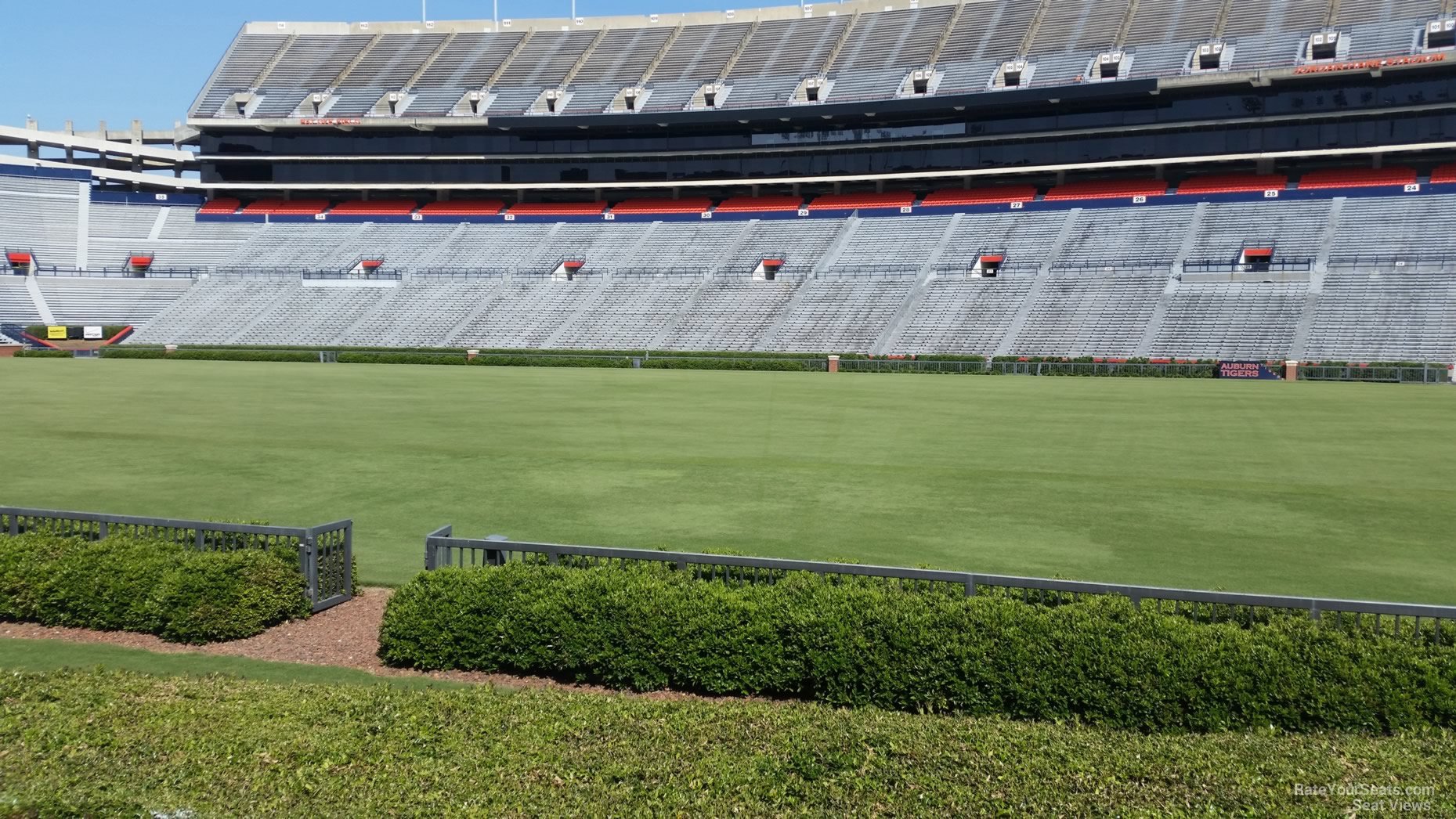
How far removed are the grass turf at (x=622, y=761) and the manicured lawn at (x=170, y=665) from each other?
867 mm

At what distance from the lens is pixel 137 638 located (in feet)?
29.1

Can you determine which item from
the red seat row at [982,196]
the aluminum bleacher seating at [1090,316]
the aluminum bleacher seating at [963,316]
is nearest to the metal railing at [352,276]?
the aluminum bleacher seating at [963,316]

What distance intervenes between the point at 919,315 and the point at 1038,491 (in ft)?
136

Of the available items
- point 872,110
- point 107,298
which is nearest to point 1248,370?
point 872,110

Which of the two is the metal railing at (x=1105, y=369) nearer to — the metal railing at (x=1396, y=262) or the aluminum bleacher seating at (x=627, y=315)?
the metal railing at (x=1396, y=262)

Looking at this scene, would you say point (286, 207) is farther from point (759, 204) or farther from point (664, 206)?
point (759, 204)

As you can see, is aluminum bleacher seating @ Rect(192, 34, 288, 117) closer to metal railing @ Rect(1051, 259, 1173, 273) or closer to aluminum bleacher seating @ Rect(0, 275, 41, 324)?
aluminum bleacher seating @ Rect(0, 275, 41, 324)

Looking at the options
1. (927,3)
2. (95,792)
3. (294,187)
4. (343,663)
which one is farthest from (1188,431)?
(294,187)

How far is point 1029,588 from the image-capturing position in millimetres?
7797

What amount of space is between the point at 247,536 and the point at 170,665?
1.78 m

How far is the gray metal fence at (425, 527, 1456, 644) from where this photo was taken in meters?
7.05

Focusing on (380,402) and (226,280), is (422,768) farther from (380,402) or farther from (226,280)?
(226,280)

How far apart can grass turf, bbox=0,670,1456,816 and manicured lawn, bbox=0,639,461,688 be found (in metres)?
0.87

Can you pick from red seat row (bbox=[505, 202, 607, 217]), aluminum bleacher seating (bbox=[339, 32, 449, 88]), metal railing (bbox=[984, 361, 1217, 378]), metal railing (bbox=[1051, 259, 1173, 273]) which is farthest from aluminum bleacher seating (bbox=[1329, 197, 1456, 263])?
aluminum bleacher seating (bbox=[339, 32, 449, 88])
